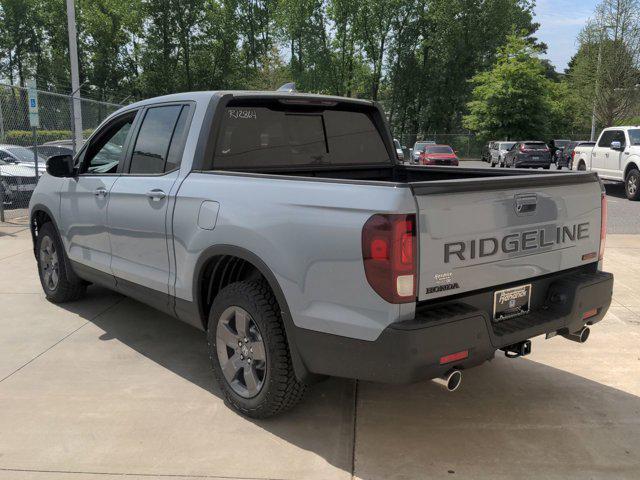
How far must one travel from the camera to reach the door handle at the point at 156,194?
3924 mm

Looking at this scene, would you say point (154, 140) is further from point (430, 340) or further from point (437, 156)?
point (437, 156)

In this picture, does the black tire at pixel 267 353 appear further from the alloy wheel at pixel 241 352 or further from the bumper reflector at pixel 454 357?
the bumper reflector at pixel 454 357

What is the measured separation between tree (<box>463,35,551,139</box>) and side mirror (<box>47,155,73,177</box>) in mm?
40143

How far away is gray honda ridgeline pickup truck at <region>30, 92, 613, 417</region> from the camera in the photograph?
8.72ft

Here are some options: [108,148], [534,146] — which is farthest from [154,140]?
[534,146]

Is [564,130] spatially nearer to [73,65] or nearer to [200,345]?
[73,65]

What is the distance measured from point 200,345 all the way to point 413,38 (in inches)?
2198

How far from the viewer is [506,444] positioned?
10.5 feet

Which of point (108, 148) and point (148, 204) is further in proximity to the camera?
point (108, 148)

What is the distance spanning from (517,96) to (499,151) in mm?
8090

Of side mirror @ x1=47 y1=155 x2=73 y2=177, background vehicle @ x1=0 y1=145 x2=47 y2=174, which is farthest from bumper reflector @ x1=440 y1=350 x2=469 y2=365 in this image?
background vehicle @ x1=0 y1=145 x2=47 y2=174

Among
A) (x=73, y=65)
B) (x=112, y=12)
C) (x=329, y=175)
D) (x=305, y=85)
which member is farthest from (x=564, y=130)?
(x=329, y=175)

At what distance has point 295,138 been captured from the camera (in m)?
4.27

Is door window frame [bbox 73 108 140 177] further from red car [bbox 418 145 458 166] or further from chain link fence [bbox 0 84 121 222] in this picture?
red car [bbox 418 145 458 166]
